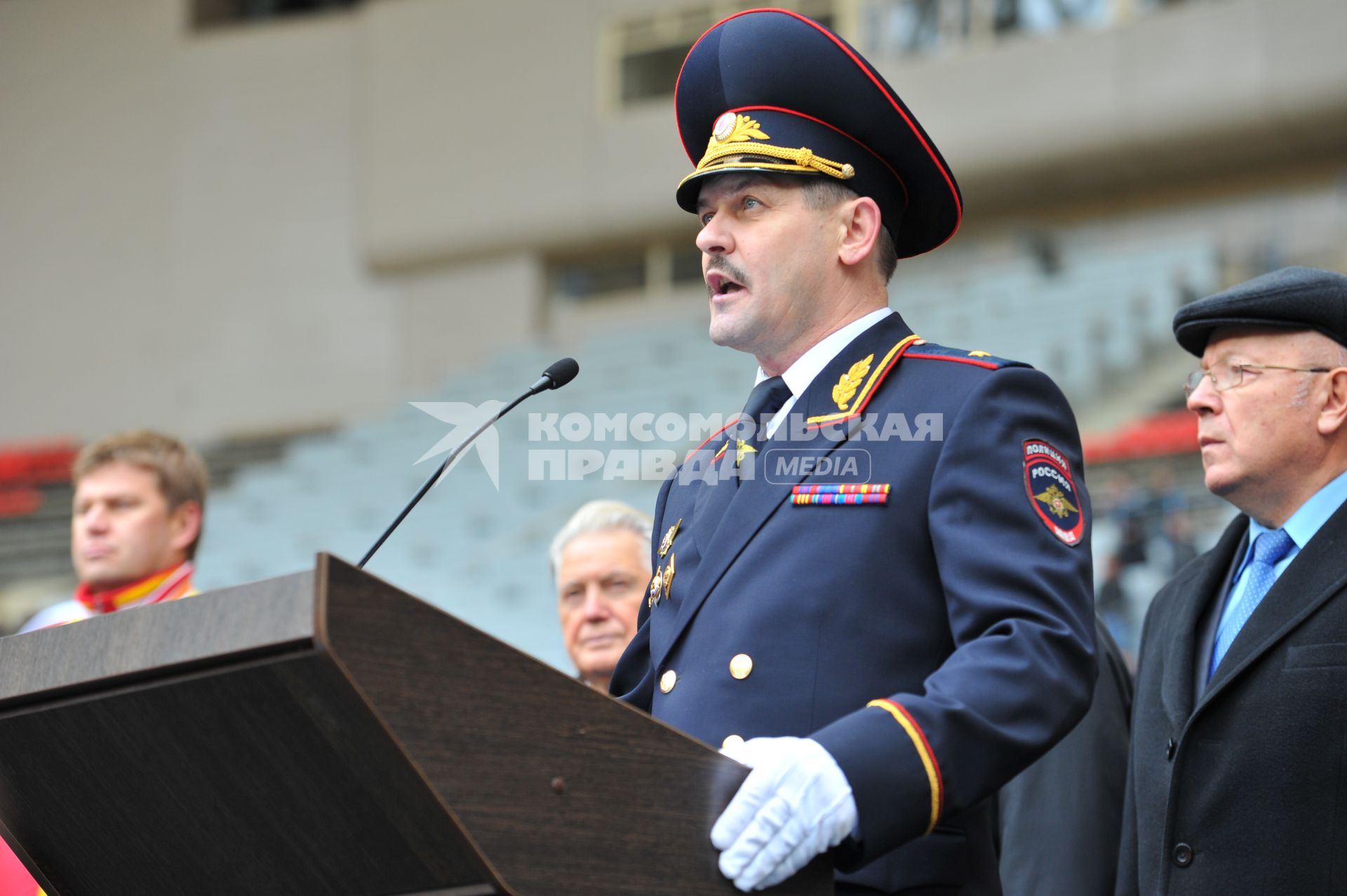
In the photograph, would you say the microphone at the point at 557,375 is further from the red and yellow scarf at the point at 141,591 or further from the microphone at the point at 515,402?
the red and yellow scarf at the point at 141,591

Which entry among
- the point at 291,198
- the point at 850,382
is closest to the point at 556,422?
the point at 291,198

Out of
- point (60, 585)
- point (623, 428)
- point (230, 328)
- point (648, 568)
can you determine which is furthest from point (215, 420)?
point (648, 568)

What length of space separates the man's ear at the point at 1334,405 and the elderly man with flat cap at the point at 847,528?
69 centimetres

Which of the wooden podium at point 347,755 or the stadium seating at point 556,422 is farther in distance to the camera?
the stadium seating at point 556,422

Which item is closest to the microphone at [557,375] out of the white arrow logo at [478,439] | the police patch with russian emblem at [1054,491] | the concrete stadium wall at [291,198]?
the police patch with russian emblem at [1054,491]

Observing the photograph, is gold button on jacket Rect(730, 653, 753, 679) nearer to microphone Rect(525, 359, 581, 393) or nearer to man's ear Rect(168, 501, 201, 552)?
microphone Rect(525, 359, 581, 393)

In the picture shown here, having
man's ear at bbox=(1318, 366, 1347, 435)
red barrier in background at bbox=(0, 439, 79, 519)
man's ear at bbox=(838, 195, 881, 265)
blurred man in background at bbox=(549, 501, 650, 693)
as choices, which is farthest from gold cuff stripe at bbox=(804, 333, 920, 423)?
red barrier in background at bbox=(0, 439, 79, 519)

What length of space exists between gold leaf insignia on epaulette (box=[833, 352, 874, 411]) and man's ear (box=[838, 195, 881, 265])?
13cm

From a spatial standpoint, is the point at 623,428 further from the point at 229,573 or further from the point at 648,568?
the point at 648,568

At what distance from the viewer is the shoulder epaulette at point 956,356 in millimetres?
1708

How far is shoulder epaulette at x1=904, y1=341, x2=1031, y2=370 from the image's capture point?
171 centimetres

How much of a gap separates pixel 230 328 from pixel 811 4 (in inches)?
231

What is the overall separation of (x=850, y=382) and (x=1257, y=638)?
2.44ft

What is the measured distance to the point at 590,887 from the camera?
1262mm
